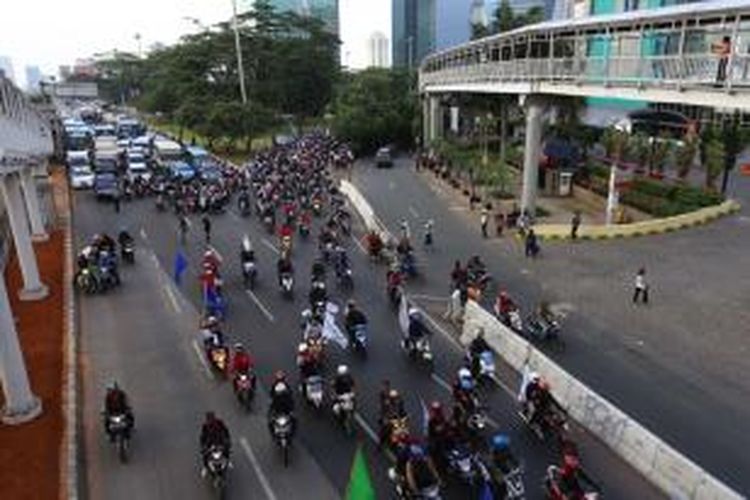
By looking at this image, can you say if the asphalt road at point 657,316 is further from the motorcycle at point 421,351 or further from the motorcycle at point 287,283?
the motorcycle at point 287,283

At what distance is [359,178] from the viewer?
52062mm

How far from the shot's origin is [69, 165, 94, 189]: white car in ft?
147

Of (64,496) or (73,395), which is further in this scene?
(73,395)

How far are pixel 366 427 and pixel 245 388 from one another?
2675 mm

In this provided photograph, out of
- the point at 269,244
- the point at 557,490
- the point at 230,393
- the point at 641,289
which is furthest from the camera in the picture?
the point at 269,244

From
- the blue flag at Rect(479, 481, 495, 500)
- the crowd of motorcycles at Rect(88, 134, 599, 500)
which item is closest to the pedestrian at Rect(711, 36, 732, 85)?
the crowd of motorcycles at Rect(88, 134, 599, 500)

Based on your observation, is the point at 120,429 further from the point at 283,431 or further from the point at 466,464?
the point at 466,464

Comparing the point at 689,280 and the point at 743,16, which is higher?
the point at 743,16

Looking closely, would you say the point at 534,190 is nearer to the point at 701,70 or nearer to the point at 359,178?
the point at 701,70

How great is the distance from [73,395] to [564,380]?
10428mm

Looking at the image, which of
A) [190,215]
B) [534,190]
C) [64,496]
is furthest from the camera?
[190,215]

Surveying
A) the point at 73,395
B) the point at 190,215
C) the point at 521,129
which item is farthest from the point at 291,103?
the point at 73,395

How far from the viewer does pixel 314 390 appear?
15117 mm

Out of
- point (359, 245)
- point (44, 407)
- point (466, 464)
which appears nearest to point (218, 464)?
point (466, 464)
